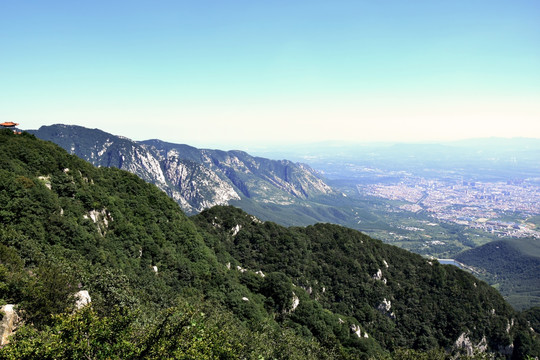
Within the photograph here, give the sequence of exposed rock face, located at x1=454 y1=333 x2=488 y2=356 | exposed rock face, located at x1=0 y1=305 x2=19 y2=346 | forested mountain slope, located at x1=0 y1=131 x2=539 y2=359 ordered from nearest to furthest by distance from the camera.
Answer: exposed rock face, located at x1=0 y1=305 x2=19 y2=346 → forested mountain slope, located at x1=0 y1=131 x2=539 y2=359 → exposed rock face, located at x1=454 y1=333 x2=488 y2=356

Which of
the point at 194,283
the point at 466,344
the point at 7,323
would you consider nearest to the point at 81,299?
the point at 7,323

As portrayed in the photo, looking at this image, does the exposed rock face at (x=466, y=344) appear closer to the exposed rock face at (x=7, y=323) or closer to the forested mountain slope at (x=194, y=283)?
the forested mountain slope at (x=194, y=283)

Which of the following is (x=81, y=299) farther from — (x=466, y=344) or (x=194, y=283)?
(x=466, y=344)

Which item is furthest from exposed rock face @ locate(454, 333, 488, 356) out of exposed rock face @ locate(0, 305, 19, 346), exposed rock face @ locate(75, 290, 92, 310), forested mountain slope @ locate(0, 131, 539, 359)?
exposed rock face @ locate(0, 305, 19, 346)

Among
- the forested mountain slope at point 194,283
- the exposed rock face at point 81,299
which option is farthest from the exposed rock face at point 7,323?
the exposed rock face at point 81,299

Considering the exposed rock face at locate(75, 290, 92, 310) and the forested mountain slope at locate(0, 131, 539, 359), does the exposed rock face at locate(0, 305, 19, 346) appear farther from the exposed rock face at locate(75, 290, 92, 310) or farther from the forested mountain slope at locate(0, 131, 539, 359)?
the exposed rock face at locate(75, 290, 92, 310)
